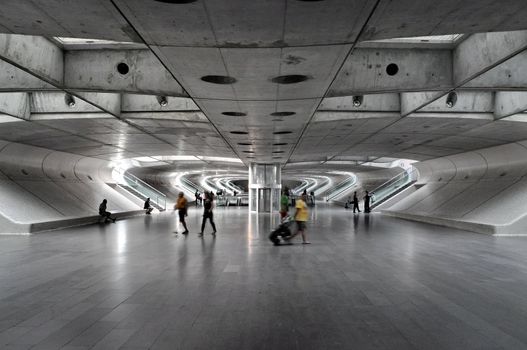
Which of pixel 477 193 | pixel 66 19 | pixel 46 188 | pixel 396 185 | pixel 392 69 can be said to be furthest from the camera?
pixel 396 185

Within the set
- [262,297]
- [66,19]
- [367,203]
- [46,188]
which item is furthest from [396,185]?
[66,19]

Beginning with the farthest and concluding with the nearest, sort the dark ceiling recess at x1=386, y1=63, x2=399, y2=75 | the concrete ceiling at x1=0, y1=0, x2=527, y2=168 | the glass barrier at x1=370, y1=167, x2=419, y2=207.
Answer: the glass barrier at x1=370, y1=167, x2=419, y2=207
the dark ceiling recess at x1=386, y1=63, x2=399, y2=75
the concrete ceiling at x1=0, y1=0, x2=527, y2=168

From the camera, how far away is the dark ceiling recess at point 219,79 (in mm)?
7281

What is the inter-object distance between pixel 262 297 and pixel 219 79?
4.13 meters

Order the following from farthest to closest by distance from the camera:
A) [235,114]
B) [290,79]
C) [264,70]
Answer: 1. [235,114]
2. [290,79]
3. [264,70]

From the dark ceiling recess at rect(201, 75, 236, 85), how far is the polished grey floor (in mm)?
3720

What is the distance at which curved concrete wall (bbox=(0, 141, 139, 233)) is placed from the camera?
1540 centimetres

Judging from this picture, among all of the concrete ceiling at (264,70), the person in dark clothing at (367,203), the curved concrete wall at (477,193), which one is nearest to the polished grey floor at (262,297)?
the concrete ceiling at (264,70)

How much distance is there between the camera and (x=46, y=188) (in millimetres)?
19688

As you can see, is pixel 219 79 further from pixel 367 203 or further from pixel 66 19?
pixel 367 203

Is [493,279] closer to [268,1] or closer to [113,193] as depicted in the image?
[268,1]

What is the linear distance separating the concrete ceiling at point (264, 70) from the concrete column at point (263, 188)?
36.3 feet

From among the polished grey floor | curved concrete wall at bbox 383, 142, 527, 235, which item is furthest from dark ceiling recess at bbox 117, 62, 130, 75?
curved concrete wall at bbox 383, 142, 527, 235

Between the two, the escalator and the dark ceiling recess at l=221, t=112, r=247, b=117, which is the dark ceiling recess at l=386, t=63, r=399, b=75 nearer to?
the dark ceiling recess at l=221, t=112, r=247, b=117
